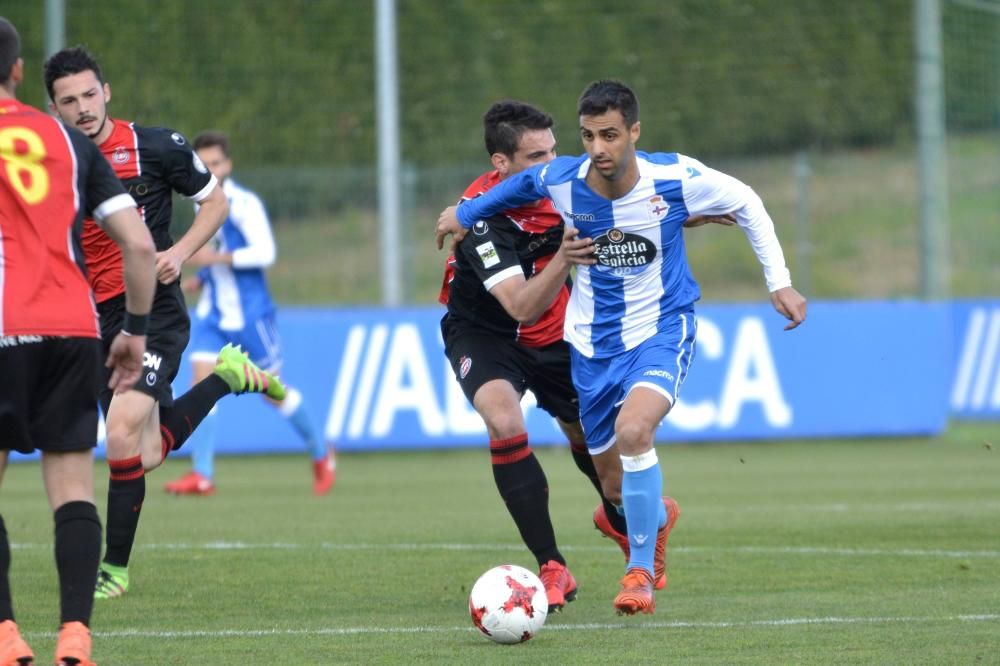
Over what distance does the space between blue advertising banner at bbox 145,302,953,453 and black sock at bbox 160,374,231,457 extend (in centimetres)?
592

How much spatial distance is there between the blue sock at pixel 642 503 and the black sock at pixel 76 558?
7.51 feet

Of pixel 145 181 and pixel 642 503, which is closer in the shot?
pixel 642 503

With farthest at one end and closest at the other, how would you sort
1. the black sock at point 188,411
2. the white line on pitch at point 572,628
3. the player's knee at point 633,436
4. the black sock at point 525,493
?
1. the black sock at point 188,411
2. the black sock at point 525,493
3. the player's knee at point 633,436
4. the white line on pitch at point 572,628

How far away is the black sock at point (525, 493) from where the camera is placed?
22.8ft

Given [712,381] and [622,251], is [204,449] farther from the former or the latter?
[622,251]

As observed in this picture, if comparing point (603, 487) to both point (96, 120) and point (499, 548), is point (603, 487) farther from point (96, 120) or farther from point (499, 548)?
point (96, 120)

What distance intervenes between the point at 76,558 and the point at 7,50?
5.14ft

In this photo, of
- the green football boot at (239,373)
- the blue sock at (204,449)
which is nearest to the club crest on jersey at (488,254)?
the green football boot at (239,373)

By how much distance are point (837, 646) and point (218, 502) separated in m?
6.48

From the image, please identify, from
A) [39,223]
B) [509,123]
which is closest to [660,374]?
[509,123]

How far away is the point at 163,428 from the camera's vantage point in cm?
777

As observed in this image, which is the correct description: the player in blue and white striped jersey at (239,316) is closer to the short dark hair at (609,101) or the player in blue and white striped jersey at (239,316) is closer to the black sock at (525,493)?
the black sock at (525,493)

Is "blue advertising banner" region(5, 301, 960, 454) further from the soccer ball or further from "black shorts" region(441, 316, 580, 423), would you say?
the soccer ball

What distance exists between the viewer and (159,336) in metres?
7.35
